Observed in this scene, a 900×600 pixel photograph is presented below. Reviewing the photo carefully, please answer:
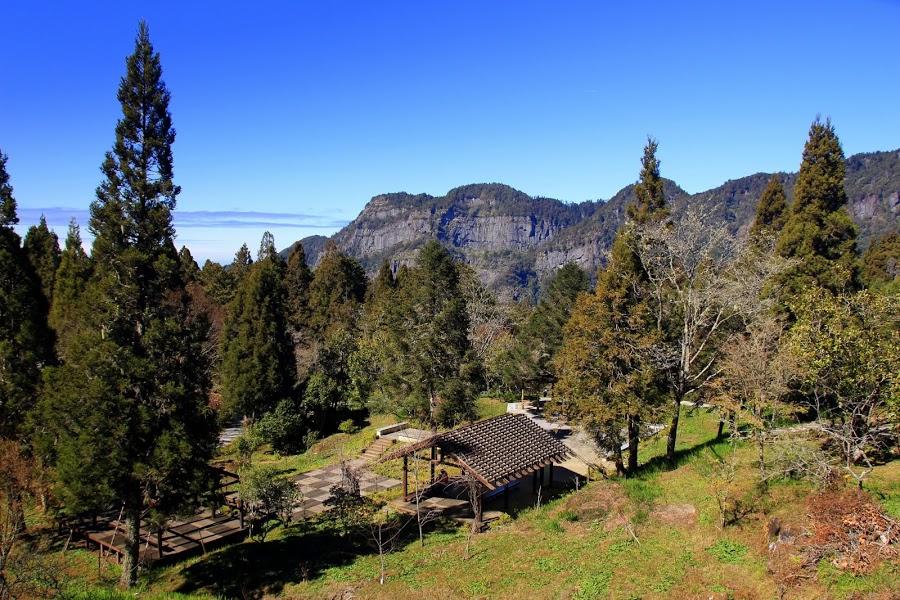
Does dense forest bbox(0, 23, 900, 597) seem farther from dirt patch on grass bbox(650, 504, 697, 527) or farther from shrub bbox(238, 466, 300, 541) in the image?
shrub bbox(238, 466, 300, 541)

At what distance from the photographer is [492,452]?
68.3 ft

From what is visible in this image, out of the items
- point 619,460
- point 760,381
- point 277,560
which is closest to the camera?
point 277,560

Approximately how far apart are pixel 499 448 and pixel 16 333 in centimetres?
1848

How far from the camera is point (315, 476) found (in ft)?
90.9

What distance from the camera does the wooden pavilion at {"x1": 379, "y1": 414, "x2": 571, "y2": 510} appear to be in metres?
19.8

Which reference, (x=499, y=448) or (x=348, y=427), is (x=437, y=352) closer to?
(x=499, y=448)

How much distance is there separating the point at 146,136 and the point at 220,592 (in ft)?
43.1

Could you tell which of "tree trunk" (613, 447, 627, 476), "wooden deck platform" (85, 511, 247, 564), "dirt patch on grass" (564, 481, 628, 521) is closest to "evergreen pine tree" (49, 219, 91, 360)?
"wooden deck platform" (85, 511, 247, 564)

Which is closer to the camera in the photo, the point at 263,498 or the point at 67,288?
the point at 263,498

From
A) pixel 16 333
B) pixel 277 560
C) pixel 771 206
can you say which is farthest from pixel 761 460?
pixel 771 206

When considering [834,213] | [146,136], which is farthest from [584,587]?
[834,213]

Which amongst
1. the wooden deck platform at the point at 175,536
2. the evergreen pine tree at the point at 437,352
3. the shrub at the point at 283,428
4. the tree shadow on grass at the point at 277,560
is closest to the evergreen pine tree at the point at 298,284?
the shrub at the point at 283,428

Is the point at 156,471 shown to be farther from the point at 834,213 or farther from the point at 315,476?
the point at 834,213

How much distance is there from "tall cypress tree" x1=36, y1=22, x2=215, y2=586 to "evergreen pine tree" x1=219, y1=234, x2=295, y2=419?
19.9 meters
